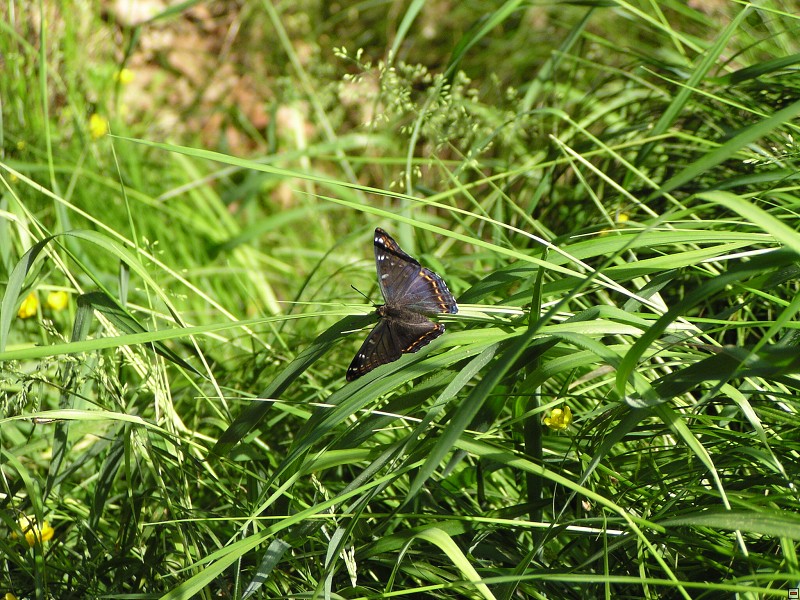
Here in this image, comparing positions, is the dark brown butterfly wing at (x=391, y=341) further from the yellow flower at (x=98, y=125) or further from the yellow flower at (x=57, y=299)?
the yellow flower at (x=98, y=125)

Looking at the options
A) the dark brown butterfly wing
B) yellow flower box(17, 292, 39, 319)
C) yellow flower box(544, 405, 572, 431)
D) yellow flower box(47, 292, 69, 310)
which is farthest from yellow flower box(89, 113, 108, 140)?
yellow flower box(544, 405, 572, 431)

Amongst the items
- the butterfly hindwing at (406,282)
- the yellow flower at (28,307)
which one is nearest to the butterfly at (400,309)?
the butterfly hindwing at (406,282)

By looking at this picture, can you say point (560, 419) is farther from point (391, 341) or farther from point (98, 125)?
point (98, 125)

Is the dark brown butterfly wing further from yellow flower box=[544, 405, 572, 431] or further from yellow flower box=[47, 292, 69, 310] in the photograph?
yellow flower box=[47, 292, 69, 310]

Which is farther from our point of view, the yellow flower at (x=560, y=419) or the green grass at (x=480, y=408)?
the yellow flower at (x=560, y=419)

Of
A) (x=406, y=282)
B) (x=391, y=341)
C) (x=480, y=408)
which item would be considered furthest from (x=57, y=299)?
(x=480, y=408)

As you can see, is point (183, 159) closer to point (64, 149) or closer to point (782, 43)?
point (64, 149)
